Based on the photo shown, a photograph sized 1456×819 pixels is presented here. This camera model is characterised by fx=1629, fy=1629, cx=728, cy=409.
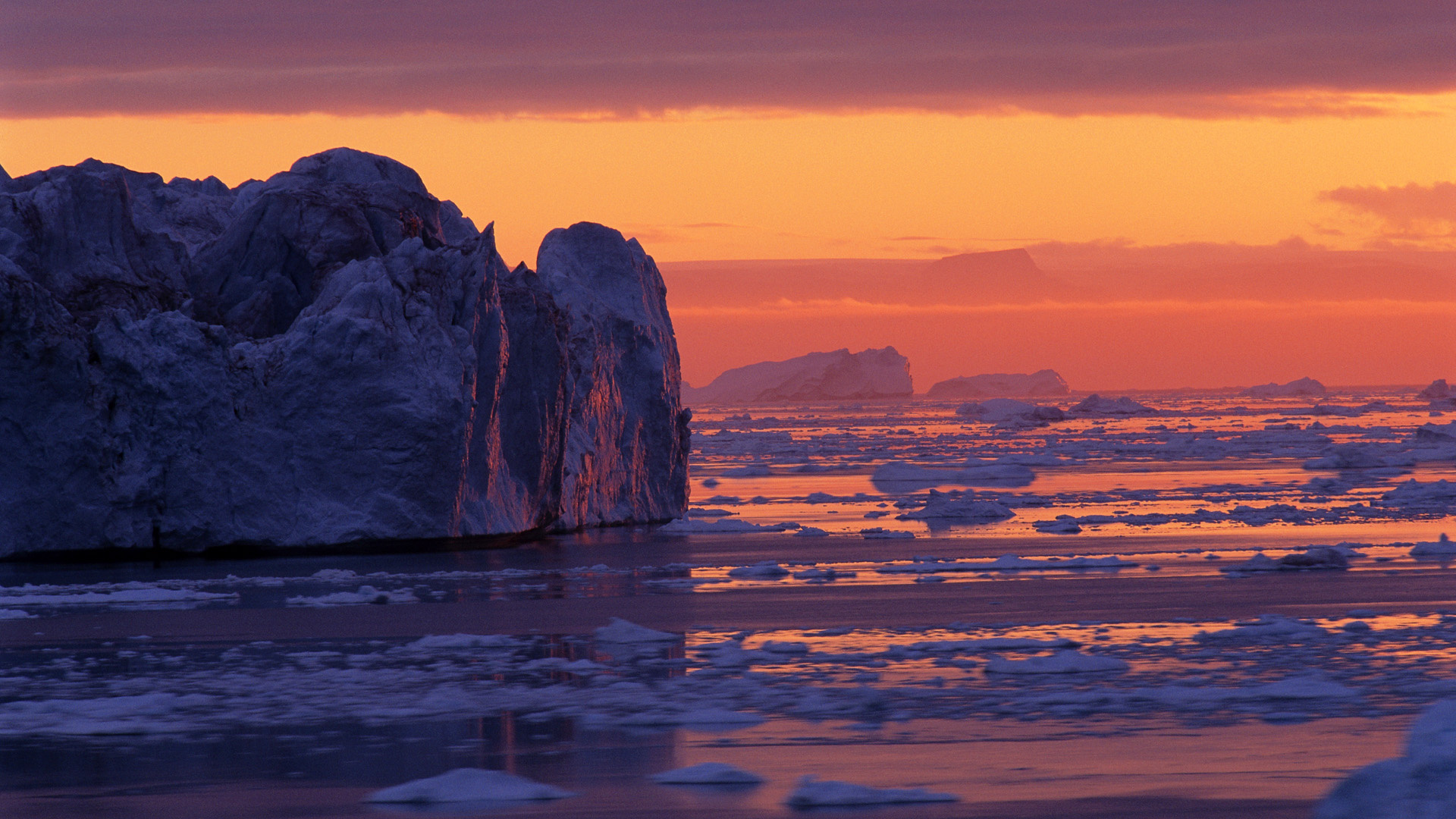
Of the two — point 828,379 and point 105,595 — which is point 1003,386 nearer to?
point 828,379

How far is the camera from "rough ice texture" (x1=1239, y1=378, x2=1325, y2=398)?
149m

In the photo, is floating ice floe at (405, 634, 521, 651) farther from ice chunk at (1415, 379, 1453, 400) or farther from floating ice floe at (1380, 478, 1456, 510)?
ice chunk at (1415, 379, 1453, 400)

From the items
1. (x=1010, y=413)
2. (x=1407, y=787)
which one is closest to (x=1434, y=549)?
(x=1407, y=787)

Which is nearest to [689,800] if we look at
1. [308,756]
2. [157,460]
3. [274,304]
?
[308,756]

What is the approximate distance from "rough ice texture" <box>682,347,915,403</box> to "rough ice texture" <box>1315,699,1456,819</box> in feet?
451

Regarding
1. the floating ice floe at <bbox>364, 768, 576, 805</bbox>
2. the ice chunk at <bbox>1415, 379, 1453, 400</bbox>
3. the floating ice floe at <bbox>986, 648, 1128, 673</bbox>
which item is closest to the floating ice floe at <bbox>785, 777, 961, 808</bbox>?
the floating ice floe at <bbox>364, 768, 576, 805</bbox>

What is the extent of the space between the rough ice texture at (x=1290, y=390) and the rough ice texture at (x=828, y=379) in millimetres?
35438

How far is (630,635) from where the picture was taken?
470 inches

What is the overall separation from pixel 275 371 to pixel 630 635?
10.2m

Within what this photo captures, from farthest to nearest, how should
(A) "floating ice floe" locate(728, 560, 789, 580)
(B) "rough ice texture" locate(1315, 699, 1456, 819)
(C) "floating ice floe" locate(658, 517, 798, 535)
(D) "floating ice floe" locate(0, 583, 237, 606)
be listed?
(C) "floating ice floe" locate(658, 517, 798, 535) < (A) "floating ice floe" locate(728, 560, 789, 580) < (D) "floating ice floe" locate(0, 583, 237, 606) < (B) "rough ice texture" locate(1315, 699, 1456, 819)

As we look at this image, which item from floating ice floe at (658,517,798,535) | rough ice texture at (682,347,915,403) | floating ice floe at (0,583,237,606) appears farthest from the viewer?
rough ice texture at (682,347,915,403)

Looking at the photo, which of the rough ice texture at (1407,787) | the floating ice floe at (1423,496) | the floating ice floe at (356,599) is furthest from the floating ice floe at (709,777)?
the floating ice floe at (1423,496)

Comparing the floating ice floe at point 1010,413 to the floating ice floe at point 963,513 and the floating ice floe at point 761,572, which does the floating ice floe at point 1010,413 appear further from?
the floating ice floe at point 761,572

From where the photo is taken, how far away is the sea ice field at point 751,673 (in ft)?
22.6
